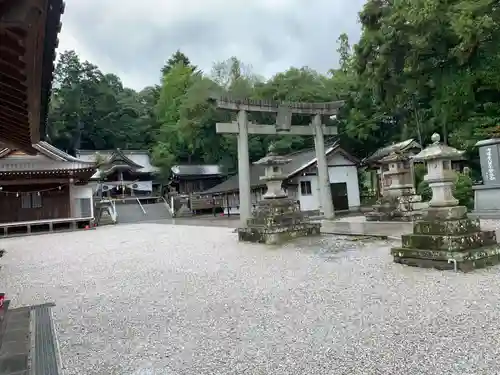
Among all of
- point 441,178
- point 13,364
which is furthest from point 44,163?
point 441,178

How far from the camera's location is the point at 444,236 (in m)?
6.04

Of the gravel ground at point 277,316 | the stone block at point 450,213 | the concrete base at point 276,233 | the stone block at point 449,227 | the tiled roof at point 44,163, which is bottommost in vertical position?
the gravel ground at point 277,316

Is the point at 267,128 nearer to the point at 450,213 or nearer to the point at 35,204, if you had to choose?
the point at 450,213

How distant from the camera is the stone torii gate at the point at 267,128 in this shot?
12.9 meters

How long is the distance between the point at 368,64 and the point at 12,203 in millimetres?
21525

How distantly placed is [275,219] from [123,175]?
31.2 metres

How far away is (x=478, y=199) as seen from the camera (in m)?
13.0

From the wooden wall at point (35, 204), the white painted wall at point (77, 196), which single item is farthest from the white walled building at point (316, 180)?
the wooden wall at point (35, 204)

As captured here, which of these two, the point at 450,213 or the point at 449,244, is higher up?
the point at 450,213

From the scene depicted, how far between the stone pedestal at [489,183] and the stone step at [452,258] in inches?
269

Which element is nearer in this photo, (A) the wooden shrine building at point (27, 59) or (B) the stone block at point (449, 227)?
(A) the wooden shrine building at point (27, 59)

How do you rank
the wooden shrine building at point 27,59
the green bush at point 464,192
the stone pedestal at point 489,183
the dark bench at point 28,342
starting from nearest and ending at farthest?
the wooden shrine building at point 27,59 → the dark bench at point 28,342 → the stone pedestal at point 489,183 → the green bush at point 464,192

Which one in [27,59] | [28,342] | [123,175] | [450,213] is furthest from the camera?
[123,175]

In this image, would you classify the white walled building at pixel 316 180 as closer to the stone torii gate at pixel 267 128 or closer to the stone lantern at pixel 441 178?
the stone torii gate at pixel 267 128
